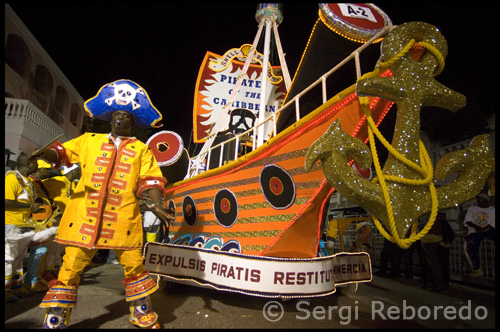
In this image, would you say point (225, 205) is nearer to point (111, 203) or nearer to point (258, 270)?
point (258, 270)

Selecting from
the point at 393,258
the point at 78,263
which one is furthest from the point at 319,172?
the point at 393,258

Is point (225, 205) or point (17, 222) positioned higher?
point (225, 205)

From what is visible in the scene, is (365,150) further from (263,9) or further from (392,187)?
(263,9)

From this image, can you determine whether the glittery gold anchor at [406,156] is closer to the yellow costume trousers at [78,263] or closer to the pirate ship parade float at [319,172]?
the pirate ship parade float at [319,172]

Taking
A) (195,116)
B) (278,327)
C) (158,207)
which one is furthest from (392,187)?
(195,116)

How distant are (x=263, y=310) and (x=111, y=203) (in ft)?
6.14

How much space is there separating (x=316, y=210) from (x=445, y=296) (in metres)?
3.21

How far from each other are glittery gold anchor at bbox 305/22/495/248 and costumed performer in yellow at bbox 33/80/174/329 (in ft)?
4.88

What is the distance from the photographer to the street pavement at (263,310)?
8.31 ft

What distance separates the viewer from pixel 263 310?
302 centimetres

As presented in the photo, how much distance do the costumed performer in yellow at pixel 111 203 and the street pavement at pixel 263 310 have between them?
1.11 ft

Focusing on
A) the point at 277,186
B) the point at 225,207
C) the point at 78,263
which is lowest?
the point at 78,263

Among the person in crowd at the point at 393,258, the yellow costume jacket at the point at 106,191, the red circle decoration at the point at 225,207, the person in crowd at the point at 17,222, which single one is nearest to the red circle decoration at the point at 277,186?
the red circle decoration at the point at 225,207

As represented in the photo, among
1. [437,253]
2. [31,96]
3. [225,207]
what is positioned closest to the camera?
[225,207]
